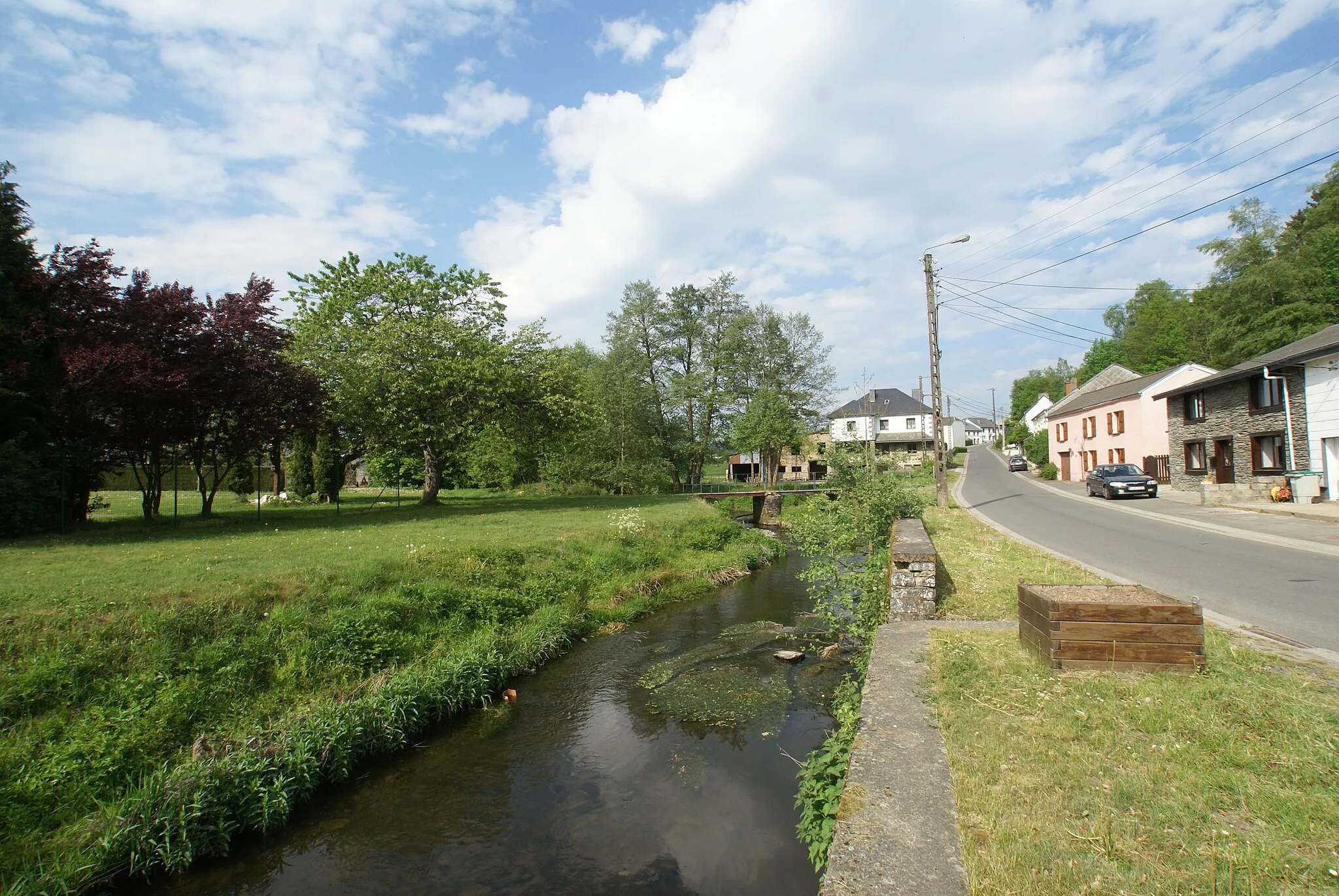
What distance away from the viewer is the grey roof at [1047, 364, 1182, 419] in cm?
3341

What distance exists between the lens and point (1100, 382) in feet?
161

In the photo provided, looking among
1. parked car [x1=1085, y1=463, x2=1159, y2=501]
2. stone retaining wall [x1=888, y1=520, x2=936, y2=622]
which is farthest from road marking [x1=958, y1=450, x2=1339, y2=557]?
stone retaining wall [x1=888, y1=520, x2=936, y2=622]

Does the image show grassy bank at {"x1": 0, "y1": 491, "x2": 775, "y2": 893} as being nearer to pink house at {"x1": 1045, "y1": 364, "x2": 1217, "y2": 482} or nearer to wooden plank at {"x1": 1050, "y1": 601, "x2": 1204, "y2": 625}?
wooden plank at {"x1": 1050, "y1": 601, "x2": 1204, "y2": 625}

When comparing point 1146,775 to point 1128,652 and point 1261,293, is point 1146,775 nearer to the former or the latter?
point 1128,652

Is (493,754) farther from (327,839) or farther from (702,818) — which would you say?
(702,818)

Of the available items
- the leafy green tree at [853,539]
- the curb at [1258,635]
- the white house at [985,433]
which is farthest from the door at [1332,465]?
the white house at [985,433]

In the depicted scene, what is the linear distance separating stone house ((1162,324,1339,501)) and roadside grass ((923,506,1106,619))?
45.8 ft

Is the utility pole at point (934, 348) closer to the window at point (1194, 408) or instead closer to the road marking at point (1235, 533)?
the road marking at point (1235, 533)

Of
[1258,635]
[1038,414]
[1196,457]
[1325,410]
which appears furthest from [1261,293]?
[1258,635]

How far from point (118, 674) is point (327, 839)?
3017 mm

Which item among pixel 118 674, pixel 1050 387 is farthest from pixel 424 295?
pixel 1050 387

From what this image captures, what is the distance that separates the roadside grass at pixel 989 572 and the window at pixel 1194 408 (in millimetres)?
19529

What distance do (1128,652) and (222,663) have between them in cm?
910

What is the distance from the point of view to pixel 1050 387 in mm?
91812
